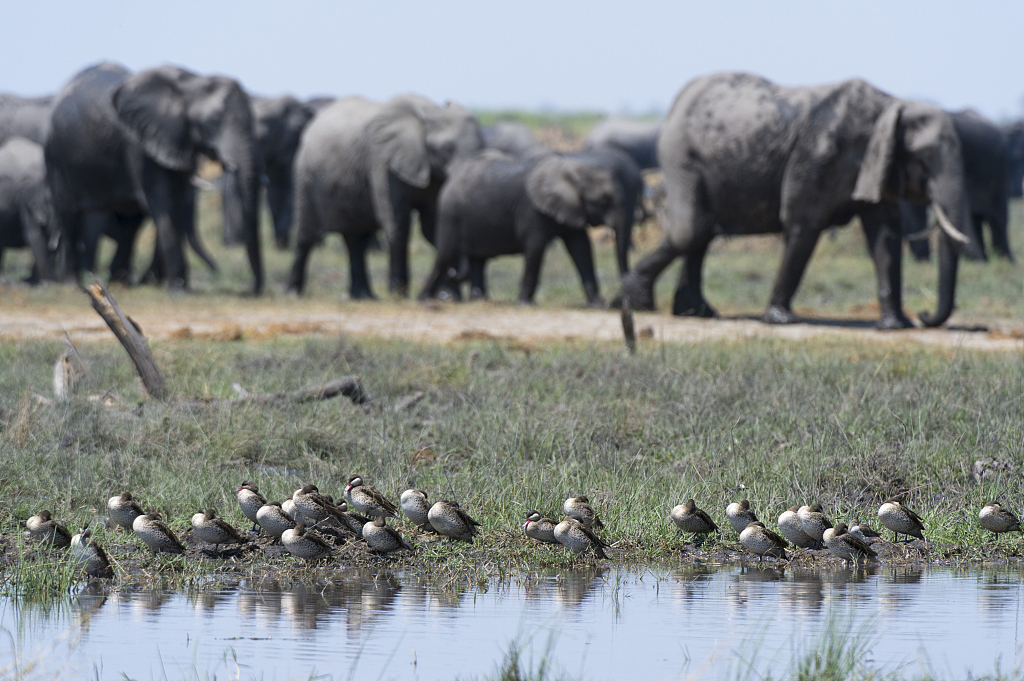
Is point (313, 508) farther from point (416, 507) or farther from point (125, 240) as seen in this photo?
point (125, 240)

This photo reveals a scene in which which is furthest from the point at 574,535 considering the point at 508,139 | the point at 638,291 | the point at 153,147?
the point at 508,139

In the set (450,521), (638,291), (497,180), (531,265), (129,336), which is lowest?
(638,291)

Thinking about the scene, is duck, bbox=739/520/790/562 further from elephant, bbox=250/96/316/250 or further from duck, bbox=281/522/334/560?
elephant, bbox=250/96/316/250

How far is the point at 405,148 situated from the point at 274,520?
13.2m

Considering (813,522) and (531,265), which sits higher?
(813,522)

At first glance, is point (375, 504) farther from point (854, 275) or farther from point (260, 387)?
point (854, 275)

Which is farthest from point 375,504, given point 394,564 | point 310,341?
point 310,341

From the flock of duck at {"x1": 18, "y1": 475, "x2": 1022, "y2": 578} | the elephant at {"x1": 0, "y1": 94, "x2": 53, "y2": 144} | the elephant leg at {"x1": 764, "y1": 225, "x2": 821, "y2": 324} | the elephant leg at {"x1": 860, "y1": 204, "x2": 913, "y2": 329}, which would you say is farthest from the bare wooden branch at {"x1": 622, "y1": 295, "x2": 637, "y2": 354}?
the elephant at {"x1": 0, "y1": 94, "x2": 53, "y2": 144}

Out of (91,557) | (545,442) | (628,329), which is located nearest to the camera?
(91,557)

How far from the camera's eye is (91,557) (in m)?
6.23

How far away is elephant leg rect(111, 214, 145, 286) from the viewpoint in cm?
2127

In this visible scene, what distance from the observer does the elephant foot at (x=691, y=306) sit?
16922mm

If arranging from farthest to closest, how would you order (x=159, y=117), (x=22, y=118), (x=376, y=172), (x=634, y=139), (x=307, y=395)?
(x=634, y=139) < (x=22, y=118) < (x=376, y=172) < (x=159, y=117) < (x=307, y=395)

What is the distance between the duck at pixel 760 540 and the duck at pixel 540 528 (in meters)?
0.92
